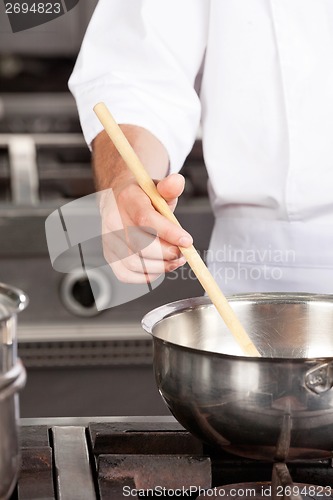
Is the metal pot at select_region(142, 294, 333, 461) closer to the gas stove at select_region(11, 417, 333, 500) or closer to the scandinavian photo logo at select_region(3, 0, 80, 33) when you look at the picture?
the gas stove at select_region(11, 417, 333, 500)

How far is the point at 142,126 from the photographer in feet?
4.40

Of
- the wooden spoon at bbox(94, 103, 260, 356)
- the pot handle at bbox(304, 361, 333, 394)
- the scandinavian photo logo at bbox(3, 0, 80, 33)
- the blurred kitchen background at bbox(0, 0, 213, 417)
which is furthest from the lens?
the scandinavian photo logo at bbox(3, 0, 80, 33)

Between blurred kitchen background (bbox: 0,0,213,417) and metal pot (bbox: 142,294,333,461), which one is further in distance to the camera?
blurred kitchen background (bbox: 0,0,213,417)

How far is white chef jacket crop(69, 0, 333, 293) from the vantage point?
134cm

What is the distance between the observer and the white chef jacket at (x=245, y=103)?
4.40 feet

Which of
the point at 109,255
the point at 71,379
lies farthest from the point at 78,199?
the point at 109,255

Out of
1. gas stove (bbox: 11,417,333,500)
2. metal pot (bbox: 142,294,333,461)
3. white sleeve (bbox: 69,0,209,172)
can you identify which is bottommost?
gas stove (bbox: 11,417,333,500)

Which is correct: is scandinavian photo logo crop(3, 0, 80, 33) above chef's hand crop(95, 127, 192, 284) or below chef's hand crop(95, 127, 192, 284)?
below

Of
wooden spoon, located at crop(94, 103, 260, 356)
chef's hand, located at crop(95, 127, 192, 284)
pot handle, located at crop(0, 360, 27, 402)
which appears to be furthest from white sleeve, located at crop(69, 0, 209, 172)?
pot handle, located at crop(0, 360, 27, 402)

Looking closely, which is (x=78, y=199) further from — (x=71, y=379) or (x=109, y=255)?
(x=109, y=255)

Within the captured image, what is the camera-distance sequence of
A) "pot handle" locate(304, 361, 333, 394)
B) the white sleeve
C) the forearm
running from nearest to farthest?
1. "pot handle" locate(304, 361, 333, 394)
2. the forearm
3. the white sleeve

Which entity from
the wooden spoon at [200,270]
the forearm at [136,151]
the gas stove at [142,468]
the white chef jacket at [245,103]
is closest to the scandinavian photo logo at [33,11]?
the white chef jacket at [245,103]

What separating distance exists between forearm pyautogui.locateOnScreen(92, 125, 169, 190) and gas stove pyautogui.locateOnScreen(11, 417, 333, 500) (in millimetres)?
396

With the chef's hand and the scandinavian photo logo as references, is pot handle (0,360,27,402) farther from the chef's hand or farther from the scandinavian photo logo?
the scandinavian photo logo
